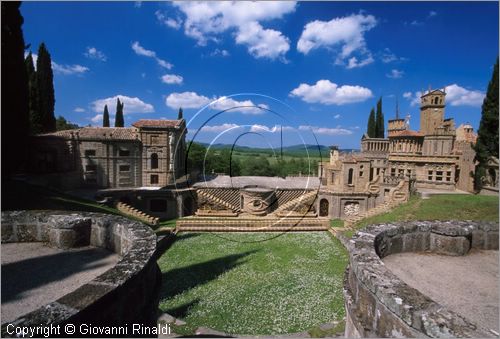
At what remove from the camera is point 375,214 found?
109 ft

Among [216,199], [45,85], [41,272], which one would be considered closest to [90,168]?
[45,85]

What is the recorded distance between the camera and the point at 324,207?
40.6 metres

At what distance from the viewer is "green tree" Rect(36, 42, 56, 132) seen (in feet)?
127

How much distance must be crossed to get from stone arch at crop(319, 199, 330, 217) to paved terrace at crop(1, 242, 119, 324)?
36.3 meters

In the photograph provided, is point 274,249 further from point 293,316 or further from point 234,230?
point 293,316

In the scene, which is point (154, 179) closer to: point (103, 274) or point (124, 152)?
point (124, 152)

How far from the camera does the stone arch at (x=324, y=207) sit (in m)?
40.2

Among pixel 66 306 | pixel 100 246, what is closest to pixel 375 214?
pixel 100 246

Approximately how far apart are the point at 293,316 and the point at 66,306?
Result: 12.3 metres

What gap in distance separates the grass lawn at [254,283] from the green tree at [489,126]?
21955mm

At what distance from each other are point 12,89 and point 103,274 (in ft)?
101

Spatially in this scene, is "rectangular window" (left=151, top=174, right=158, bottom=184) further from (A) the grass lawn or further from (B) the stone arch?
(B) the stone arch

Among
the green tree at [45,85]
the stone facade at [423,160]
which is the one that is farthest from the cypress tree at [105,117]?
the stone facade at [423,160]

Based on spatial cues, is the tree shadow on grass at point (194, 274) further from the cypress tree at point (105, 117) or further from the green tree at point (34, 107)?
the cypress tree at point (105, 117)
